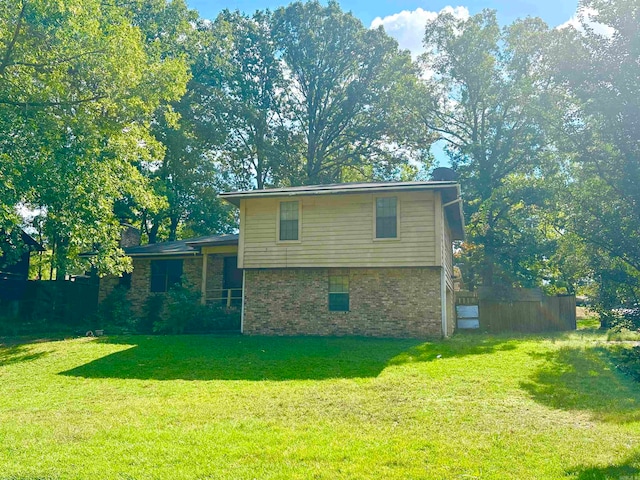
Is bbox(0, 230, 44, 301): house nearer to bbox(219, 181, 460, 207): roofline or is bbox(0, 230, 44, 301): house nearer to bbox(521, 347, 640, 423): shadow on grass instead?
bbox(219, 181, 460, 207): roofline

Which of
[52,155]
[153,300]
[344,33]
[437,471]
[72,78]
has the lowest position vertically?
[437,471]

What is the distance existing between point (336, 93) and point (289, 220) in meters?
22.4

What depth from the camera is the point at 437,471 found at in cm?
585

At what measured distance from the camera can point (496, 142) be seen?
29.2 meters

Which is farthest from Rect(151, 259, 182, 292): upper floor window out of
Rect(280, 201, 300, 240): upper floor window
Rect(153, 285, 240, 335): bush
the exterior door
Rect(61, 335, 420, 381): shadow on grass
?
Rect(280, 201, 300, 240): upper floor window

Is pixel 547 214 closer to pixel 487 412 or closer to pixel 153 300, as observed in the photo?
pixel 153 300

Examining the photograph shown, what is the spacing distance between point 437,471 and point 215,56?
34.7 meters

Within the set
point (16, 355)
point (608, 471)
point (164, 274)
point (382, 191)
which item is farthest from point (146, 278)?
point (608, 471)

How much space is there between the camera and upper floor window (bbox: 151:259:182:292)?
23.0 m

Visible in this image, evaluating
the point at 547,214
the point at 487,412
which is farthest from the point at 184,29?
the point at 487,412

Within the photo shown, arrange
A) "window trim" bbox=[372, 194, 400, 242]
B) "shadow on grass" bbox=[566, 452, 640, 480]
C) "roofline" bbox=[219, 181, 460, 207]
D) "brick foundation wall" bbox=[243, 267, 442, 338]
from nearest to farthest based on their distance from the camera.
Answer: "shadow on grass" bbox=[566, 452, 640, 480], "roofline" bbox=[219, 181, 460, 207], "brick foundation wall" bbox=[243, 267, 442, 338], "window trim" bbox=[372, 194, 400, 242]

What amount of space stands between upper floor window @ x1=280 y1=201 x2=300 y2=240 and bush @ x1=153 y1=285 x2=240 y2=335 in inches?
152

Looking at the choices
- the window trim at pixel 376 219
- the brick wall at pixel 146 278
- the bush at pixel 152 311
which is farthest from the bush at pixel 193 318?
the window trim at pixel 376 219

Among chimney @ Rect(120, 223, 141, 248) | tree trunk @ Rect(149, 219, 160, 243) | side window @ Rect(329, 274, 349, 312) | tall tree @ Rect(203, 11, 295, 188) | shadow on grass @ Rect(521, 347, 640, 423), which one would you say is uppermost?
tall tree @ Rect(203, 11, 295, 188)
